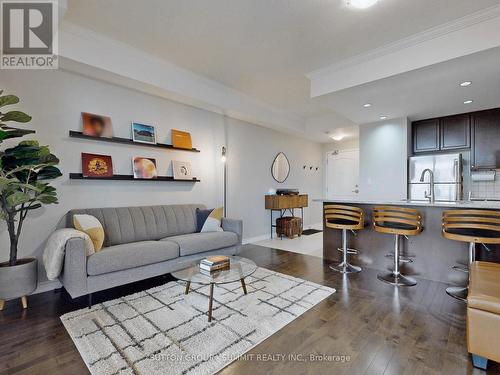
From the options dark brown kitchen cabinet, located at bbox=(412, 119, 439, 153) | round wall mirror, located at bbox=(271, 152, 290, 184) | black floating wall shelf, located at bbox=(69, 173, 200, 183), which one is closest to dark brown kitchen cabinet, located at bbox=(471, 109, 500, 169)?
dark brown kitchen cabinet, located at bbox=(412, 119, 439, 153)

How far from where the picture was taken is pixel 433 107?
4.14m

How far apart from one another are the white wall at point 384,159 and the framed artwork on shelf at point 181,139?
3410 mm

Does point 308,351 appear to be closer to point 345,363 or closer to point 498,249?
point 345,363

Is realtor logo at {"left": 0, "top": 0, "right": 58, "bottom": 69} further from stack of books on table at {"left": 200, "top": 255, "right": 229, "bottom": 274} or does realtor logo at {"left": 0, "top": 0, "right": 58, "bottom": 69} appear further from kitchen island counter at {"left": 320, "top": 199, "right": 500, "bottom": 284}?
kitchen island counter at {"left": 320, "top": 199, "right": 500, "bottom": 284}

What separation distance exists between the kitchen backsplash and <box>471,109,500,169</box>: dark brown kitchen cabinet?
302 millimetres

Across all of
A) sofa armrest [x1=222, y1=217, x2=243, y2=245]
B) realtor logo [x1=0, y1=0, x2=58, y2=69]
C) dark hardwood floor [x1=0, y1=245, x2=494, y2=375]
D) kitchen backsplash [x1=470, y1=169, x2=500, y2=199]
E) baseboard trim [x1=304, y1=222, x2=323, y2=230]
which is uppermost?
realtor logo [x1=0, y1=0, x2=58, y2=69]

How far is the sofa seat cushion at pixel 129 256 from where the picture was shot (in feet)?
7.79

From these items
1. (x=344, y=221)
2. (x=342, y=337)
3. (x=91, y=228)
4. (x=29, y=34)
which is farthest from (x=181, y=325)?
(x=29, y=34)

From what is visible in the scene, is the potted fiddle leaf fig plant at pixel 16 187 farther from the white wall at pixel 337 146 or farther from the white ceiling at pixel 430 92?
the white wall at pixel 337 146

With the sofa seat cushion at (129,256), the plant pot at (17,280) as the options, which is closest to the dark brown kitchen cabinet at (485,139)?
the sofa seat cushion at (129,256)

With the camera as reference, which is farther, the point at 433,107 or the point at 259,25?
the point at 433,107

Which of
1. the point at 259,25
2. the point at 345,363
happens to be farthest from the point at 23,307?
the point at 259,25

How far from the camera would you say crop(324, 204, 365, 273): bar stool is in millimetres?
3262

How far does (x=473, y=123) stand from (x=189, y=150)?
4.87m
